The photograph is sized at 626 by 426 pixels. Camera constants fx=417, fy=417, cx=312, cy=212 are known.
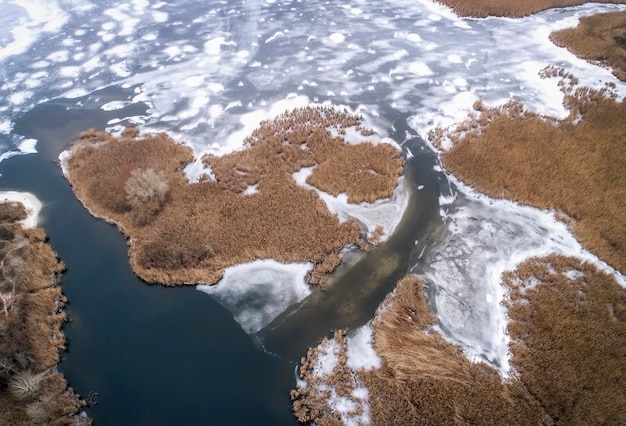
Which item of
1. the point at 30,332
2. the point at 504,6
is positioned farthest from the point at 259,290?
the point at 504,6

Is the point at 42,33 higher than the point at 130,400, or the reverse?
the point at 42,33

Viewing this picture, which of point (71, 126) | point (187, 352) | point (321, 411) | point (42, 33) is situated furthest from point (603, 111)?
point (42, 33)

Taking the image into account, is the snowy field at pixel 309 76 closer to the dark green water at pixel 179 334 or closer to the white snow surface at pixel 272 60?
the white snow surface at pixel 272 60

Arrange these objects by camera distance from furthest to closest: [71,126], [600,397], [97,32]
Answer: [97,32], [71,126], [600,397]

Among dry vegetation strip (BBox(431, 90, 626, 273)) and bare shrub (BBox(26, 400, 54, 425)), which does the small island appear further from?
bare shrub (BBox(26, 400, 54, 425))

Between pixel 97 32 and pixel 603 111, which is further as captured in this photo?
pixel 97 32

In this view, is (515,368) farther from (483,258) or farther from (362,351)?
(362,351)

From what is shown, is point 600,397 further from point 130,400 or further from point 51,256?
point 51,256
